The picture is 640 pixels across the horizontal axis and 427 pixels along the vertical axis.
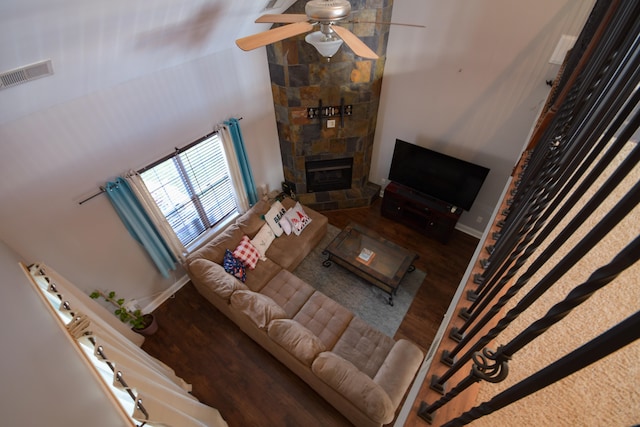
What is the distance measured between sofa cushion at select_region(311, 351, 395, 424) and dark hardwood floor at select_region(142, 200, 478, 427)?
73 cm

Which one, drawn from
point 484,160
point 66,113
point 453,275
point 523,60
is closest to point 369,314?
point 453,275

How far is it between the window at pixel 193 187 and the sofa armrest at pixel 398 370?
318 cm

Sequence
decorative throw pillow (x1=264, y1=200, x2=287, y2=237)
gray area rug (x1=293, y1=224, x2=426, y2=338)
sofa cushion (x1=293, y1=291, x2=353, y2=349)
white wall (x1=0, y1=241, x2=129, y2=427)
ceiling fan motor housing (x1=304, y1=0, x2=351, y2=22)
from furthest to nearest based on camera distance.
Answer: decorative throw pillow (x1=264, y1=200, x2=287, y2=237)
gray area rug (x1=293, y1=224, x2=426, y2=338)
sofa cushion (x1=293, y1=291, x2=353, y2=349)
ceiling fan motor housing (x1=304, y1=0, x2=351, y2=22)
white wall (x1=0, y1=241, x2=129, y2=427)

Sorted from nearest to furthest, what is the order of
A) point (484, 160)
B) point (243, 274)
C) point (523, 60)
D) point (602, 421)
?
point (602, 421)
point (523, 60)
point (243, 274)
point (484, 160)

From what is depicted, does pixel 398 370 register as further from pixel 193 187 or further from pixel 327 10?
pixel 193 187

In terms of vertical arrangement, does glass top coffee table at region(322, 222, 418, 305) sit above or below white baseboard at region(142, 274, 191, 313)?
above

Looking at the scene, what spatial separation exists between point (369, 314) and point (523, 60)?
3.68 metres

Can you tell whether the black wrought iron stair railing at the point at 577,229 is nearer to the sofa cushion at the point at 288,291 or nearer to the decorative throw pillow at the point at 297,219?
the sofa cushion at the point at 288,291

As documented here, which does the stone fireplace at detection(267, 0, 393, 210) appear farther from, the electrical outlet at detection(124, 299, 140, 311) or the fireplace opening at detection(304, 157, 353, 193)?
the electrical outlet at detection(124, 299, 140, 311)

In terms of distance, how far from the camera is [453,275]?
4.49m

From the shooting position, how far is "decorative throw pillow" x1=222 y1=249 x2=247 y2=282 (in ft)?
12.8

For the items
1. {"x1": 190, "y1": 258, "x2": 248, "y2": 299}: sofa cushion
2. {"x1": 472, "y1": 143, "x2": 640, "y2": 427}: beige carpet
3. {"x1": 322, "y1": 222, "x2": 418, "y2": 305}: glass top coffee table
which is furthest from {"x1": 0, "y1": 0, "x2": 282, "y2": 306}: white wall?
{"x1": 472, "y1": 143, "x2": 640, "y2": 427}: beige carpet

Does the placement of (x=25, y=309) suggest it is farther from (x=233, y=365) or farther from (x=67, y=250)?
(x=233, y=365)

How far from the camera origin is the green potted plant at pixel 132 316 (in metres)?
3.38
